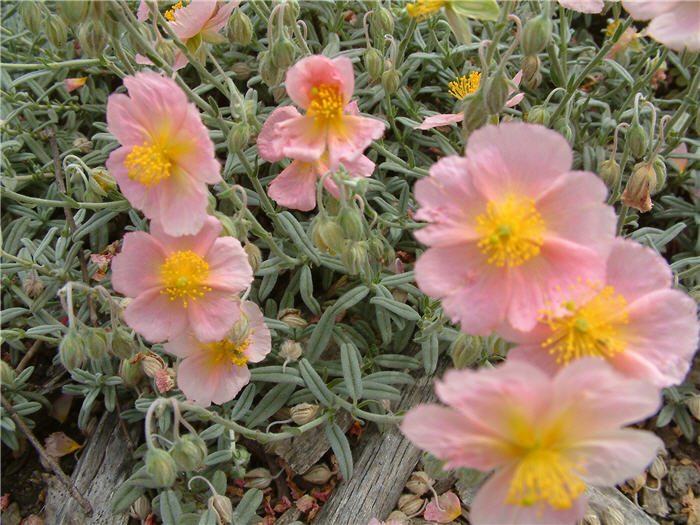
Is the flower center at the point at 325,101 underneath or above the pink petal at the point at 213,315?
above

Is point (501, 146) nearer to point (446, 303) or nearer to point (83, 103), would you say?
point (446, 303)

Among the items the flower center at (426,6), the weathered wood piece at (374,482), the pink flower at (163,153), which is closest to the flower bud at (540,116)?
the flower center at (426,6)

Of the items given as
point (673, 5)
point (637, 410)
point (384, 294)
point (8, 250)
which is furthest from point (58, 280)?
point (673, 5)

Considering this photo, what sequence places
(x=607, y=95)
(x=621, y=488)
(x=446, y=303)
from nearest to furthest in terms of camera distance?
(x=446, y=303) → (x=621, y=488) → (x=607, y=95)

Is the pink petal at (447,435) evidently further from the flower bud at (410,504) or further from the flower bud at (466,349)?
the flower bud at (410,504)

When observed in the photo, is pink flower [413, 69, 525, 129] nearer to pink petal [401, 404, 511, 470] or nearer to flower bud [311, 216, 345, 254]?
flower bud [311, 216, 345, 254]

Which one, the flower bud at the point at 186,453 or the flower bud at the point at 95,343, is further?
the flower bud at the point at 95,343

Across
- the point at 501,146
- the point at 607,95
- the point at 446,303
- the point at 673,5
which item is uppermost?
the point at 673,5

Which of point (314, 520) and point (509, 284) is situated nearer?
point (509, 284)
